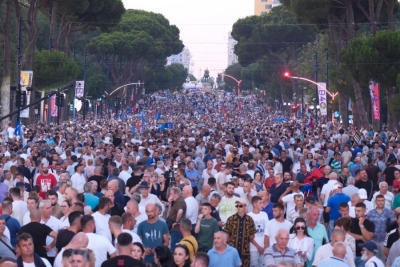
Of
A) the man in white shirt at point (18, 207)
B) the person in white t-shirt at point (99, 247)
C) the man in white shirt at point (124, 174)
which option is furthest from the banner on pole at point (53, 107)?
the person in white t-shirt at point (99, 247)

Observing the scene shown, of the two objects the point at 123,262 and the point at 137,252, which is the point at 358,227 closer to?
the point at 137,252

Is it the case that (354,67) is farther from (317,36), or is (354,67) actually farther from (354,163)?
(317,36)

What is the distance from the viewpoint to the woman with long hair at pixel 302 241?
1149cm

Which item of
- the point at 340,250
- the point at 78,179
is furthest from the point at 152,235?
the point at 78,179

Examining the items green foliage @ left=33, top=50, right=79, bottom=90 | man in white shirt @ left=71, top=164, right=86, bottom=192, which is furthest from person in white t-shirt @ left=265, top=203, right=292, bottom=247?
green foliage @ left=33, top=50, right=79, bottom=90

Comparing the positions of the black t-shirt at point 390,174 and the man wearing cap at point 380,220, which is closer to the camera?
the man wearing cap at point 380,220

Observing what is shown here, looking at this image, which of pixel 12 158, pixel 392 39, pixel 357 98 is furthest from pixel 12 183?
pixel 357 98

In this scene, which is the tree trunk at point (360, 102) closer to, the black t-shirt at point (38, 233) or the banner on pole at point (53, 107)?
the banner on pole at point (53, 107)

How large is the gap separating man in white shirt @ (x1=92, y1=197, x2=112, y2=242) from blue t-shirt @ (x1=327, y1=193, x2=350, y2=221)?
4.00 m

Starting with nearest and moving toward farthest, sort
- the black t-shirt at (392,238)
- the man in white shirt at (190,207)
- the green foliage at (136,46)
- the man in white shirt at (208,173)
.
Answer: the black t-shirt at (392,238) < the man in white shirt at (190,207) < the man in white shirt at (208,173) < the green foliage at (136,46)

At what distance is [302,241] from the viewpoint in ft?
37.9

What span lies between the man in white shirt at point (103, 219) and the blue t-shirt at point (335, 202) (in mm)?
3999

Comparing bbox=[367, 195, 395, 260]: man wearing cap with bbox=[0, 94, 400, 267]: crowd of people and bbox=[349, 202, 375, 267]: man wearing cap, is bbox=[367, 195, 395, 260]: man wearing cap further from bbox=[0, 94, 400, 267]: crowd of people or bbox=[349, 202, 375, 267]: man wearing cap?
bbox=[349, 202, 375, 267]: man wearing cap

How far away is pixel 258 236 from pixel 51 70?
45.1 m
